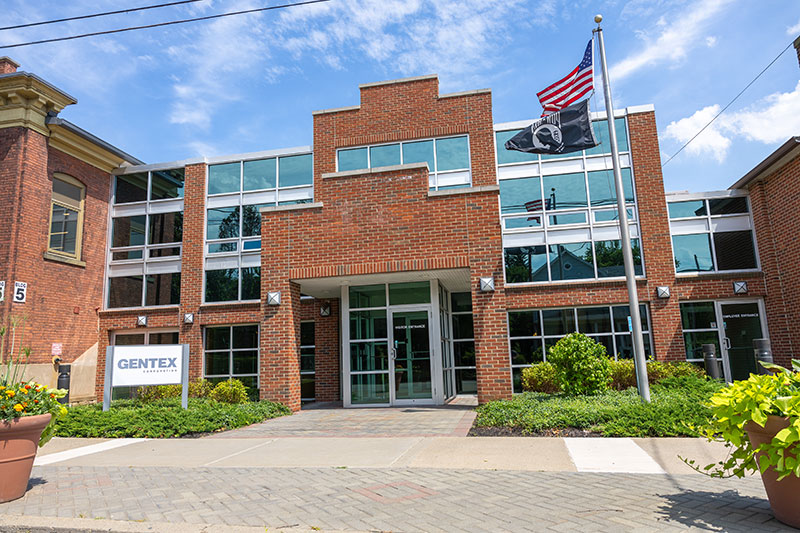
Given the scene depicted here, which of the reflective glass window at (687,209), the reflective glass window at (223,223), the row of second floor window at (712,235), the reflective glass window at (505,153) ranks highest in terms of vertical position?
the reflective glass window at (505,153)

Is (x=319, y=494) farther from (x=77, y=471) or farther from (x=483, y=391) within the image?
(x=483, y=391)

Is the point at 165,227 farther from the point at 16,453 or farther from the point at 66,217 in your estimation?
the point at 16,453

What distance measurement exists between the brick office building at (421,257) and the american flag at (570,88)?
2502mm

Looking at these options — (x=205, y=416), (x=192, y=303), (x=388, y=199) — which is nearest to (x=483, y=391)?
(x=388, y=199)


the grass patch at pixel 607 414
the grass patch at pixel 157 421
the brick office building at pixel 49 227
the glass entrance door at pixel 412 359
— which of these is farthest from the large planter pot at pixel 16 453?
the brick office building at pixel 49 227

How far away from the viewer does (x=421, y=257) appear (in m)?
11.9

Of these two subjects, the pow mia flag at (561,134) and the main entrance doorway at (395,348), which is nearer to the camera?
the pow mia flag at (561,134)

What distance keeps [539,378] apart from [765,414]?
10.5m

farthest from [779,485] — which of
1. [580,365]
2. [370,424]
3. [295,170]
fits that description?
[295,170]

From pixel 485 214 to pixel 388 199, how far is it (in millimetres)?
2282

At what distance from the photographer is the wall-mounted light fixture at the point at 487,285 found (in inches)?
448

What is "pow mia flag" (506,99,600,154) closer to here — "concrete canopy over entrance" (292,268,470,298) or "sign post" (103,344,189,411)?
"concrete canopy over entrance" (292,268,470,298)

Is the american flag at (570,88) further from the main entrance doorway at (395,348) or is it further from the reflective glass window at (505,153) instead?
the main entrance doorway at (395,348)

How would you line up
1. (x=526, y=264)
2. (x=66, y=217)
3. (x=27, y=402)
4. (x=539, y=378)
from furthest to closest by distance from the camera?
(x=66, y=217) → (x=526, y=264) → (x=539, y=378) → (x=27, y=402)
